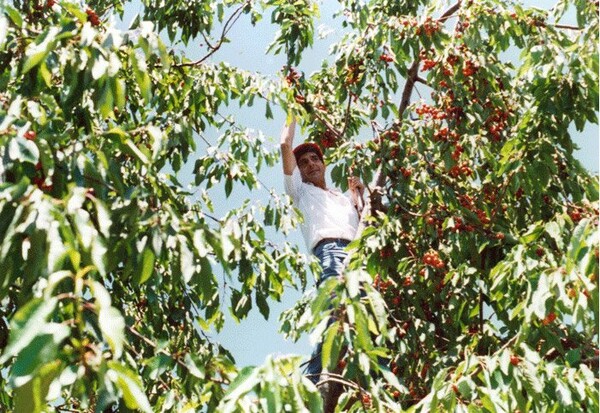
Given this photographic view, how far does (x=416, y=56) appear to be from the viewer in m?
3.58

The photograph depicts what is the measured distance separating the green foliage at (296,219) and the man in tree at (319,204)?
0.61 ft

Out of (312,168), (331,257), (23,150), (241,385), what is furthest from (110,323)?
(312,168)

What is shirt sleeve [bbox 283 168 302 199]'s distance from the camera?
3881mm

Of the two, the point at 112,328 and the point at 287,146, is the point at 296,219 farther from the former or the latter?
the point at 112,328

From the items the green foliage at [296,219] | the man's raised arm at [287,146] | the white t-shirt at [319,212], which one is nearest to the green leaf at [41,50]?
the green foliage at [296,219]

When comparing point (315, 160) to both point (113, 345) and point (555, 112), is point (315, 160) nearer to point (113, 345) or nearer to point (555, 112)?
point (555, 112)

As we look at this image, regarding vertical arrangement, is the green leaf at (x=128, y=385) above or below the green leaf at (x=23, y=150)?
below

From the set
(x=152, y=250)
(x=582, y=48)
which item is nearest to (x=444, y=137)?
(x=582, y=48)

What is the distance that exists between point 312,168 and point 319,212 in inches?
14.7

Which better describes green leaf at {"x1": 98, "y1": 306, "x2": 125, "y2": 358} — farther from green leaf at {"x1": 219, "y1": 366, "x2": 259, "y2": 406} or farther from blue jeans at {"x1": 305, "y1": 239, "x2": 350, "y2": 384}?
blue jeans at {"x1": 305, "y1": 239, "x2": 350, "y2": 384}

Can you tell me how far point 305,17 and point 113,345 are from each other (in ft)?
9.80

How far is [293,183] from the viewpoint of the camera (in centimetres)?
392

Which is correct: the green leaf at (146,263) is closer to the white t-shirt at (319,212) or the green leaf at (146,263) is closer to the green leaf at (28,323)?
the green leaf at (28,323)

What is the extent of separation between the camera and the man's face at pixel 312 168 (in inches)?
162
